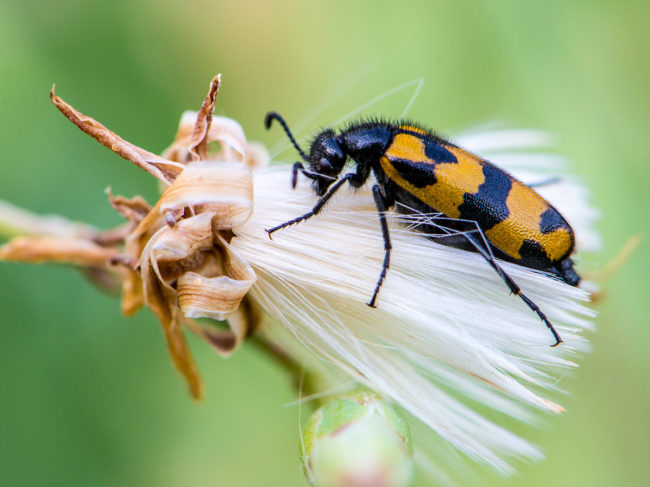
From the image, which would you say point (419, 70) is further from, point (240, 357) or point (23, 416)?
point (23, 416)

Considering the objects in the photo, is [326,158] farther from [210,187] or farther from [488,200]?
[210,187]

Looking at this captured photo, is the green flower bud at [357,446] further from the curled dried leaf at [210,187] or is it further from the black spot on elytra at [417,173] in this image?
the black spot on elytra at [417,173]

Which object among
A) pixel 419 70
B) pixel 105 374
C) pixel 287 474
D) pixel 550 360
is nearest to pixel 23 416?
pixel 105 374

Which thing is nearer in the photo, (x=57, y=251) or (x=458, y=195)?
(x=57, y=251)

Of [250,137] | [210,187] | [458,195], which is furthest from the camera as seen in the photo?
[250,137]

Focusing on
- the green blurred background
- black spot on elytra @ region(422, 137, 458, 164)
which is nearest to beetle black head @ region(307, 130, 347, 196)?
black spot on elytra @ region(422, 137, 458, 164)

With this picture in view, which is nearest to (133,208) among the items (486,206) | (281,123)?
(281,123)

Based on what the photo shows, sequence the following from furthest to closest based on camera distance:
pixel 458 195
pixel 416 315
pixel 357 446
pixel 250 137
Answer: pixel 250 137 → pixel 458 195 → pixel 416 315 → pixel 357 446

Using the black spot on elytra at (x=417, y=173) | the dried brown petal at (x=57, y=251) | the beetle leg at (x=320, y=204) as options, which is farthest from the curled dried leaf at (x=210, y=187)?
the black spot on elytra at (x=417, y=173)
